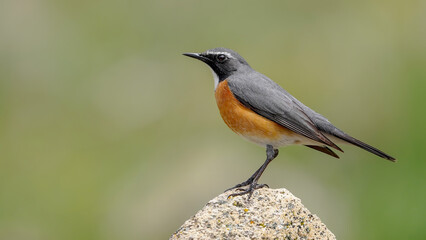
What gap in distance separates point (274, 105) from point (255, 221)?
6.12ft

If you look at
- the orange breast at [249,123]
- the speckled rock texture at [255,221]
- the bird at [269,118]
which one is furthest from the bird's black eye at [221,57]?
the speckled rock texture at [255,221]

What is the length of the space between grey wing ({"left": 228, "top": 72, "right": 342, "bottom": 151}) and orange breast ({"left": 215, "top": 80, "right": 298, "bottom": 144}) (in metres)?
0.06

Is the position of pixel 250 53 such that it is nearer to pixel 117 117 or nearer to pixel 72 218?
pixel 117 117

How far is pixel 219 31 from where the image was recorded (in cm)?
1936

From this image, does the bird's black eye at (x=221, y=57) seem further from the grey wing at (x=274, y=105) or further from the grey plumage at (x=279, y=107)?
the grey wing at (x=274, y=105)

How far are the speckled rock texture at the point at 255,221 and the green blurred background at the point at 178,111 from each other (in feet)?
16.8

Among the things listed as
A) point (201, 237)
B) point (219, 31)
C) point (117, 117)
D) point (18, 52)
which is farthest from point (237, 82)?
point (18, 52)

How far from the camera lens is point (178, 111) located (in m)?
16.9

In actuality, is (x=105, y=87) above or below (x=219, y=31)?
below

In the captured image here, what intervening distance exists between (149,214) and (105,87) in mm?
5576

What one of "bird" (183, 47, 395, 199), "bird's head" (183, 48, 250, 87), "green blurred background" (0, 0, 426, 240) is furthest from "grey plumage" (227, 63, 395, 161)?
"green blurred background" (0, 0, 426, 240)

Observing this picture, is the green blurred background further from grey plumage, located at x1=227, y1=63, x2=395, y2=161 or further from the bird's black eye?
grey plumage, located at x1=227, y1=63, x2=395, y2=161

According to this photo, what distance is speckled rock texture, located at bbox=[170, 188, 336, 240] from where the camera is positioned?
24.8 ft

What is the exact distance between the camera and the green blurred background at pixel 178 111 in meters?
14.1
